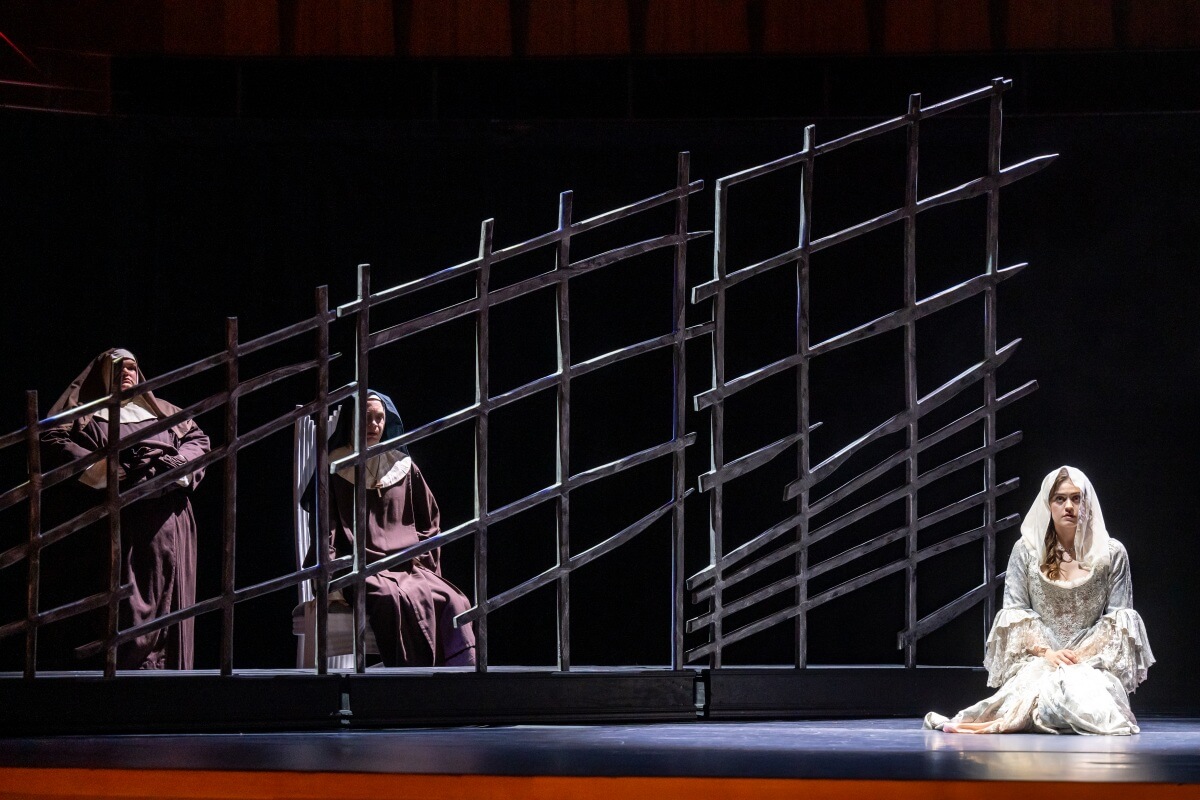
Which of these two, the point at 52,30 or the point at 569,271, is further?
the point at 52,30

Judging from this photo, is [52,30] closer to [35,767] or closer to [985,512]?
[35,767]

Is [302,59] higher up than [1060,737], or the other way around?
[302,59]

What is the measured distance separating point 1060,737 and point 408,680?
6.14ft

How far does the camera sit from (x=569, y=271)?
4355 millimetres

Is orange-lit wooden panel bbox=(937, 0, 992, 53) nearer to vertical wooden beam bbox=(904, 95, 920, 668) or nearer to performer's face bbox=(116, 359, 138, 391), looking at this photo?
vertical wooden beam bbox=(904, 95, 920, 668)

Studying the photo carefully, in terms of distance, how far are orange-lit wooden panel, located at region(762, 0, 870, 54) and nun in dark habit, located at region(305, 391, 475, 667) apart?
213 cm

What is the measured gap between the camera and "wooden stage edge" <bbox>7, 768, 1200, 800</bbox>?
2832 millimetres

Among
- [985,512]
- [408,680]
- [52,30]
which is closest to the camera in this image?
[408,680]

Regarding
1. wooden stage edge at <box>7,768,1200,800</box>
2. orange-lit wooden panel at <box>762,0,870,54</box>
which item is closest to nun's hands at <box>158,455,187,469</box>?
wooden stage edge at <box>7,768,1200,800</box>

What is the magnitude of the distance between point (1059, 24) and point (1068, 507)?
2.16 m

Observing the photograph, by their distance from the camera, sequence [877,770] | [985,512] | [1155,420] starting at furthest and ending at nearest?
[1155,420] → [985,512] → [877,770]

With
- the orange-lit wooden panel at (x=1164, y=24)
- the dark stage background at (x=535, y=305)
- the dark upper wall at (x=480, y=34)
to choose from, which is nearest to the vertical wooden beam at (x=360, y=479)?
the dark stage background at (x=535, y=305)

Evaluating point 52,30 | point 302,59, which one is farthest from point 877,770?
point 52,30

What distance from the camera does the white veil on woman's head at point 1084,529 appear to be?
446 centimetres
